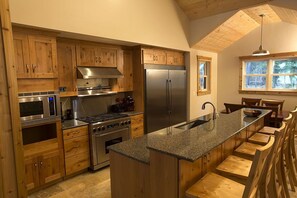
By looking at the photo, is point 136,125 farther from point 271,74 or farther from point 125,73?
point 271,74

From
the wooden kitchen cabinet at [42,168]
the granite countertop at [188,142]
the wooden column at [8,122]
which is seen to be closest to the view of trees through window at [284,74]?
the granite countertop at [188,142]

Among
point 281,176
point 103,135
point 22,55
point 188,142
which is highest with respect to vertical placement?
point 22,55

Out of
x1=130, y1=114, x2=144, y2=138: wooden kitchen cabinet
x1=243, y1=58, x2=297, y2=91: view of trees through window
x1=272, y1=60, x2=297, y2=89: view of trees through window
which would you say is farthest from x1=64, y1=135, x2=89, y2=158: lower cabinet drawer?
x1=272, y1=60, x2=297, y2=89: view of trees through window

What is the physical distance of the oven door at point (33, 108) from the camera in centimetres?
258

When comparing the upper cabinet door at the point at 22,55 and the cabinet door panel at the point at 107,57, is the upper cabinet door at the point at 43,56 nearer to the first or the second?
the upper cabinet door at the point at 22,55

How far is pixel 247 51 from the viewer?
20.6 ft

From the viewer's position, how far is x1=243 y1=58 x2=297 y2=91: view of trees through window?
5.73 meters

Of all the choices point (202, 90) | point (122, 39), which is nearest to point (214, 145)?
point (122, 39)

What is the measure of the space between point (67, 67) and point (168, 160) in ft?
8.54

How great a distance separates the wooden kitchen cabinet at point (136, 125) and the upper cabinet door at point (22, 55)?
1.99 metres

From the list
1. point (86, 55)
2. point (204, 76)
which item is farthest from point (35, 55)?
point (204, 76)

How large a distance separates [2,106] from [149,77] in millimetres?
2782

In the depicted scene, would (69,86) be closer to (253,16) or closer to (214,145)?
(214,145)

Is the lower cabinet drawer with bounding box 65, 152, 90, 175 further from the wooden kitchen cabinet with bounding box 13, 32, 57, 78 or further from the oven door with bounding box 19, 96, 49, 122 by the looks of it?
the wooden kitchen cabinet with bounding box 13, 32, 57, 78
